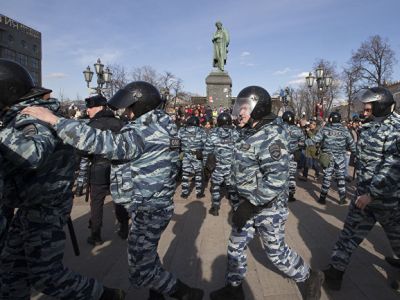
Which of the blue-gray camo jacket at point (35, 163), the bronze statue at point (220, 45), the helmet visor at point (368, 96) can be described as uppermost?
the bronze statue at point (220, 45)

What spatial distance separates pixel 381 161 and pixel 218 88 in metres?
17.7

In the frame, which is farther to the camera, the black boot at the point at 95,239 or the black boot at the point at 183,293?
the black boot at the point at 95,239

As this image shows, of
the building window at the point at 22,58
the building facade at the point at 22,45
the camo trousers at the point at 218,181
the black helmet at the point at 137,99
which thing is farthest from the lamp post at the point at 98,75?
the building window at the point at 22,58

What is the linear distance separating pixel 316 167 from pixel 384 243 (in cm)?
570

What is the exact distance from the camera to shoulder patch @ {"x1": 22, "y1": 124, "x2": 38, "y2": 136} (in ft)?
6.91

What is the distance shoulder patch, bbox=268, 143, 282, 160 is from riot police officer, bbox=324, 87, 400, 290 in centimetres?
105

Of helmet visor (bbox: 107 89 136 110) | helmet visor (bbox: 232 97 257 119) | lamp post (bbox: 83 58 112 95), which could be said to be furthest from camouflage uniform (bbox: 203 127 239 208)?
lamp post (bbox: 83 58 112 95)

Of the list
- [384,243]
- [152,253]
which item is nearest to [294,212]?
[384,243]

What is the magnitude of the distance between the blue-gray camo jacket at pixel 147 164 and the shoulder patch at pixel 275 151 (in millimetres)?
866

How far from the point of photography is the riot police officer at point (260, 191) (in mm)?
2949

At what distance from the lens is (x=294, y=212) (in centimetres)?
677

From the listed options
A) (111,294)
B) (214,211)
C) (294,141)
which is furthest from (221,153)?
(111,294)

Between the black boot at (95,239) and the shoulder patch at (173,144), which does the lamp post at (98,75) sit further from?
the shoulder patch at (173,144)

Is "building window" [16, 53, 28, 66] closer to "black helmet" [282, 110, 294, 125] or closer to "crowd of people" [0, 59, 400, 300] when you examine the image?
"black helmet" [282, 110, 294, 125]
